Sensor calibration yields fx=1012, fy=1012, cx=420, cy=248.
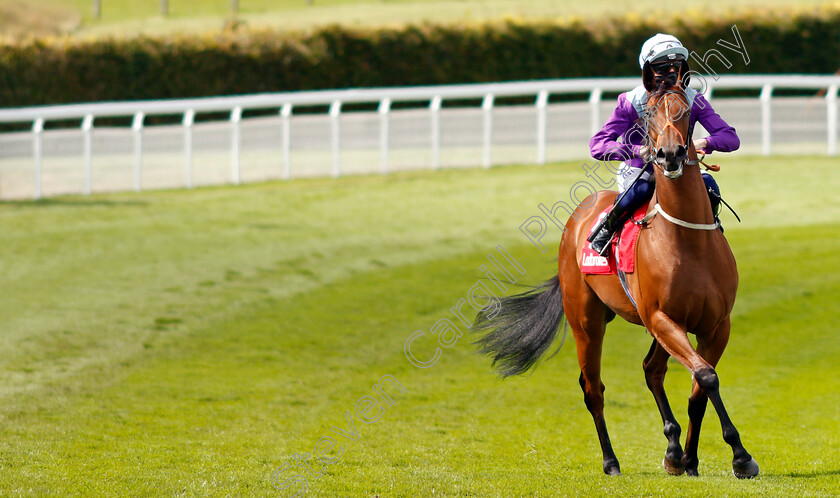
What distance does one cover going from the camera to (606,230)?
5.13m

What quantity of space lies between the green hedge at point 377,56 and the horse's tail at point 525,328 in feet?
54.6

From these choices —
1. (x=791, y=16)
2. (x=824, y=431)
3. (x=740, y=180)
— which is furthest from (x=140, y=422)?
(x=791, y=16)

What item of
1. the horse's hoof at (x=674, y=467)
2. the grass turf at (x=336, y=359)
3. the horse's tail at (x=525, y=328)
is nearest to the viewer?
the horse's hoof at (x=674, y=467)

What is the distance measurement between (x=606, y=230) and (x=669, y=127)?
3.17 ft

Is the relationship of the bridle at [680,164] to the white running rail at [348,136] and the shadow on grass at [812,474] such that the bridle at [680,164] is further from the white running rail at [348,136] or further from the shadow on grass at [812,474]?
the white running rail at [348,136]

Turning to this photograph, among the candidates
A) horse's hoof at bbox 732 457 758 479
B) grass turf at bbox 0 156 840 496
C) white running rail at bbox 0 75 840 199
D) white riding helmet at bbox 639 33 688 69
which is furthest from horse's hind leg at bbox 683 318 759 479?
white running rail at bbox 0 75 840 199

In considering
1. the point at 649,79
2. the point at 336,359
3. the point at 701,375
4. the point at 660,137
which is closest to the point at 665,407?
the point at 701,375

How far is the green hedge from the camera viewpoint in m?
20.9

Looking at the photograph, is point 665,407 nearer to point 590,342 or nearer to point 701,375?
point 590,342

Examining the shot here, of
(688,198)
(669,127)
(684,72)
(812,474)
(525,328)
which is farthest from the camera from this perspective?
(525,328)

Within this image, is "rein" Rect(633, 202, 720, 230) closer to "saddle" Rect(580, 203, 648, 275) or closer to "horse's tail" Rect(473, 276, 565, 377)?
"saddle" Rect(580, 203, 648, 275)

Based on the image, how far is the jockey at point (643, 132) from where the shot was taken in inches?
179

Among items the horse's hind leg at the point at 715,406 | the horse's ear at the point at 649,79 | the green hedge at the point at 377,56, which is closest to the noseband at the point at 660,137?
the horse's ear at the point at 649,79

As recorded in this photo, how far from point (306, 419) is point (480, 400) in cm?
125
